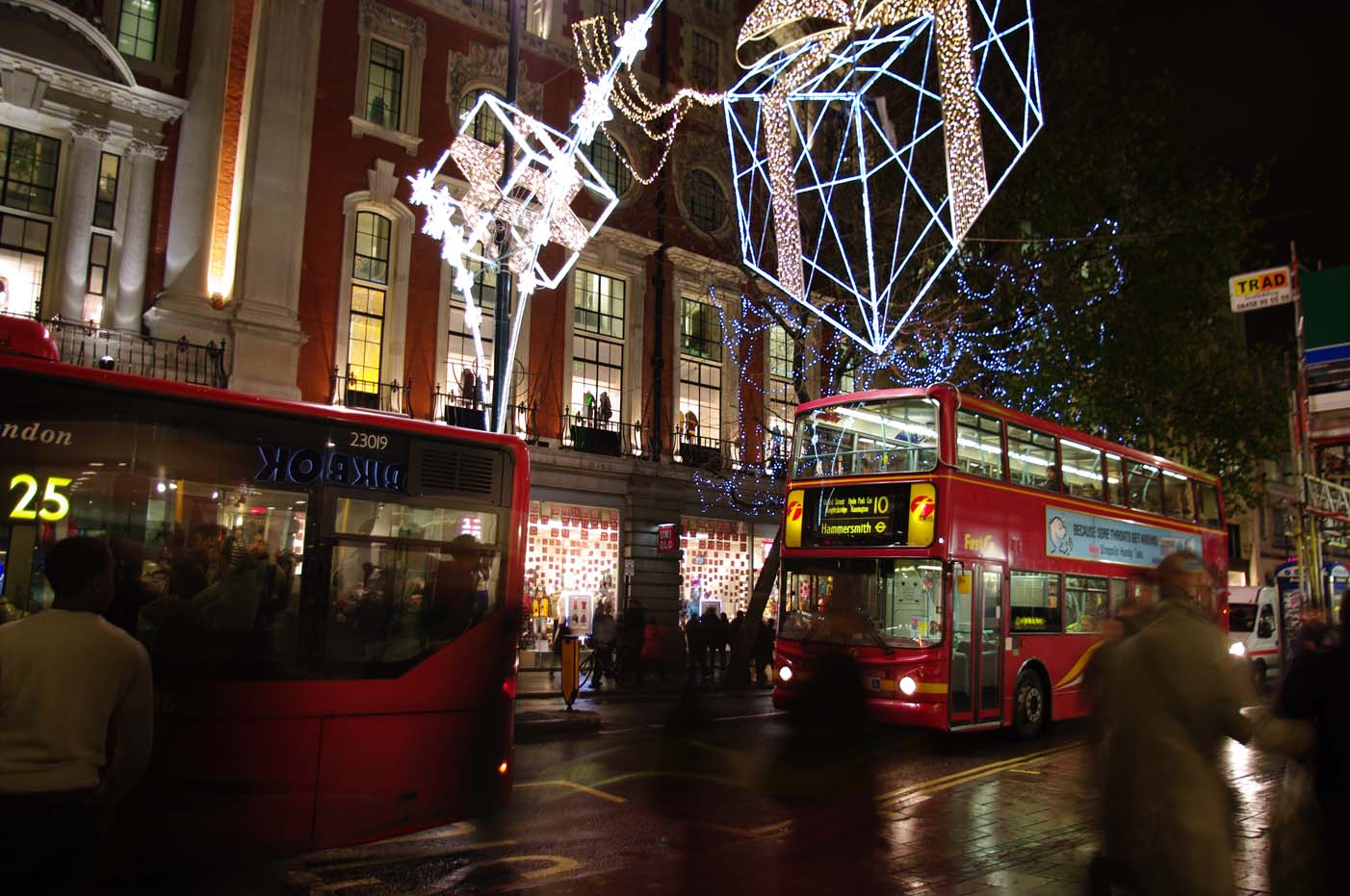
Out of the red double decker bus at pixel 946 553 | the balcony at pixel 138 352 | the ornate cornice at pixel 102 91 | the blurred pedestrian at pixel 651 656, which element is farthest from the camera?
the blurred pedestrian at pixel 651 656

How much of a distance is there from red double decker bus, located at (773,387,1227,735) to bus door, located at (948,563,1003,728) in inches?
1.0

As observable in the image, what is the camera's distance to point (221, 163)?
59.8ft

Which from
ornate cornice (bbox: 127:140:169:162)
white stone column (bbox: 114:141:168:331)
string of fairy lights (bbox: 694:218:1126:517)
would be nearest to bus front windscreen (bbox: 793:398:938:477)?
string of fairy lights (bbox: 694:218:1126:517)

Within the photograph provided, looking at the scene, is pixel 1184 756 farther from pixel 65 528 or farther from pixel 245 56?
pixel 245 56

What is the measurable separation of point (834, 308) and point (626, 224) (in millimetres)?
5600

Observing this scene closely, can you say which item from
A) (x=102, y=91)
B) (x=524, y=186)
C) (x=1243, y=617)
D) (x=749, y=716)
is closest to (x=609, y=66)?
(x=524, y=186)

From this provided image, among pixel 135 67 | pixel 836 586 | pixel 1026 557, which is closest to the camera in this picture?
pixel 836 586

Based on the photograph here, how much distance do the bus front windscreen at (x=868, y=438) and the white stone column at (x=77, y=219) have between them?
12.7 metres

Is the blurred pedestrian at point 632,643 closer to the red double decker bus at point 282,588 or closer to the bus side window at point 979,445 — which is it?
the bus side window at point 979,445

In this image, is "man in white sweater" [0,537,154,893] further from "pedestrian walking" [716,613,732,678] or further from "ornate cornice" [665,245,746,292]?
"ornate cornice" [665,245,746,292]

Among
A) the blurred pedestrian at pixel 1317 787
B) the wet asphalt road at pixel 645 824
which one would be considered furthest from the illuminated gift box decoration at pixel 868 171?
the blurred pedestrian at pixel 1317 787

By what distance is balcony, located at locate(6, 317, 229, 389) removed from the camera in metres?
16.3

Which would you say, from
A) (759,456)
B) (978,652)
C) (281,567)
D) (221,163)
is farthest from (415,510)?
(759,456)

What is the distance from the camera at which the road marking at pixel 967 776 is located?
9.05m
